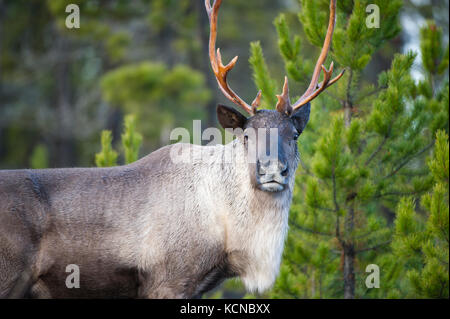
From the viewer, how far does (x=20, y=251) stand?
4320 mm

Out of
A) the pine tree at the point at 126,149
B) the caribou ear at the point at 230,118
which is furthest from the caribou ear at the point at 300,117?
the pine tree at the point at 126,149

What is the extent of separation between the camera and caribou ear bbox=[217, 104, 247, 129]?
488 centimetres

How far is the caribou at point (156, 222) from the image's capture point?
14.6 ft

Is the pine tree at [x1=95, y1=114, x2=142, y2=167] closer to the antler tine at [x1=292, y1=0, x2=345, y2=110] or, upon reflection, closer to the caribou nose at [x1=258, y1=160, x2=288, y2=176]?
the antler tine at [x1=292, y1=0, x2=345, y2=110]

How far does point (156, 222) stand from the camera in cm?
463

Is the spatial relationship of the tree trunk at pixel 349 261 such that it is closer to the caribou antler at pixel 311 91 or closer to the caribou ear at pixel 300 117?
the caribou ear at pixel 300 117

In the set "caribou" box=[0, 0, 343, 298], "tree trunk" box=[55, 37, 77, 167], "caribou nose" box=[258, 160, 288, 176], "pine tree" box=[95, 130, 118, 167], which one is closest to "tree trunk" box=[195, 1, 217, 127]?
"tree trunk" box=[55, 37, 77, 167]

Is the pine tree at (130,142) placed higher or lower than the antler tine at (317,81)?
lower

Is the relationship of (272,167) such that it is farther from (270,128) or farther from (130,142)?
(130,142)

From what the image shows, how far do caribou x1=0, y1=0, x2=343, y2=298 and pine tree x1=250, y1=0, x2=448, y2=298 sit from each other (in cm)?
118

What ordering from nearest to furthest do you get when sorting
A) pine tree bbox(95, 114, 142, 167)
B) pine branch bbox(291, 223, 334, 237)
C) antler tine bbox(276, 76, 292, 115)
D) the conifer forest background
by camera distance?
1. antler tine bbox(276, 76, 292, 115)
2. the conifer forest background
3. pine branch bbox(291, 223, 334, 237)
4. pine tree bbox(95, 114, 142, 167)

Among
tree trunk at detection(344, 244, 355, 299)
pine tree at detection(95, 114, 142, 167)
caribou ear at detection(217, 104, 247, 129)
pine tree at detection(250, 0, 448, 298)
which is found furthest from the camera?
pine tree at detection(95, 114, 142, 167)

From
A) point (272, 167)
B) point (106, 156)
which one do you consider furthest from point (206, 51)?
point (272, 167)
